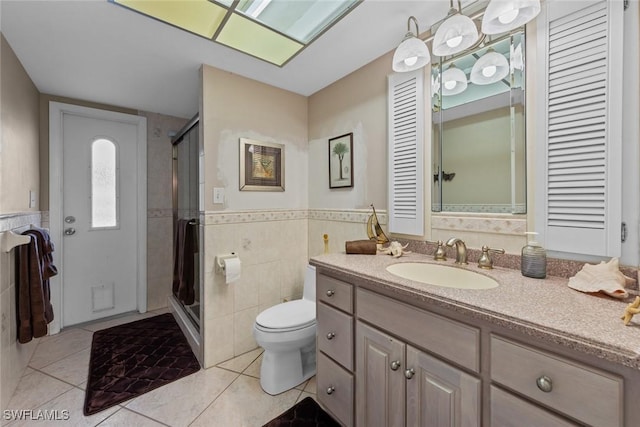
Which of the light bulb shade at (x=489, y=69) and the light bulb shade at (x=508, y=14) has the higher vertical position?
the light bulb shade at (x=508, y=14)

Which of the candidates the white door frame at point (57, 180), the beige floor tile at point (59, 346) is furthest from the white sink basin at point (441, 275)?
the white door frame at point (57, 180)

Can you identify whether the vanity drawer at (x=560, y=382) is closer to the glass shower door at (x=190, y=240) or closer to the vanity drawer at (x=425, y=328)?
the vanity drawer at (x=425, y=328)

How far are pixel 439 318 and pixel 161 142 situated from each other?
3.20m

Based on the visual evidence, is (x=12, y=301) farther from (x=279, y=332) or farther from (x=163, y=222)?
(x=279, y=332)

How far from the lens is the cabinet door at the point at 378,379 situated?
1041 mm

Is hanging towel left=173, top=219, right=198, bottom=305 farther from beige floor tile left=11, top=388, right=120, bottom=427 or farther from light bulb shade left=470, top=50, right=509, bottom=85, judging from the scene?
light bulb shade left=470, top=50, right=509, bottom=85

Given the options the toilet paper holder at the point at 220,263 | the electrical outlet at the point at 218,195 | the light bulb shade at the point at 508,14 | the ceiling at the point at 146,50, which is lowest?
the toilet paper holder at the point at 220,263

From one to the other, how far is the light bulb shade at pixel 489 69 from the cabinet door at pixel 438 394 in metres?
1.35

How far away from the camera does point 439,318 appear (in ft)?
2.96

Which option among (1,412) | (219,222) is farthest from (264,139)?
(1,412)

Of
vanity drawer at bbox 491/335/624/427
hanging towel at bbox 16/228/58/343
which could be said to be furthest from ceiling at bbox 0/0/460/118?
vanity drawer at bbox 491/335/624/427

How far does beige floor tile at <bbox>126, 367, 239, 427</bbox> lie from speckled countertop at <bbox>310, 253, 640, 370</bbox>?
1300 millimetres

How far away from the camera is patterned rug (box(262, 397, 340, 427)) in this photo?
142 centimetres

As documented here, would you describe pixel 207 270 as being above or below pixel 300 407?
above
